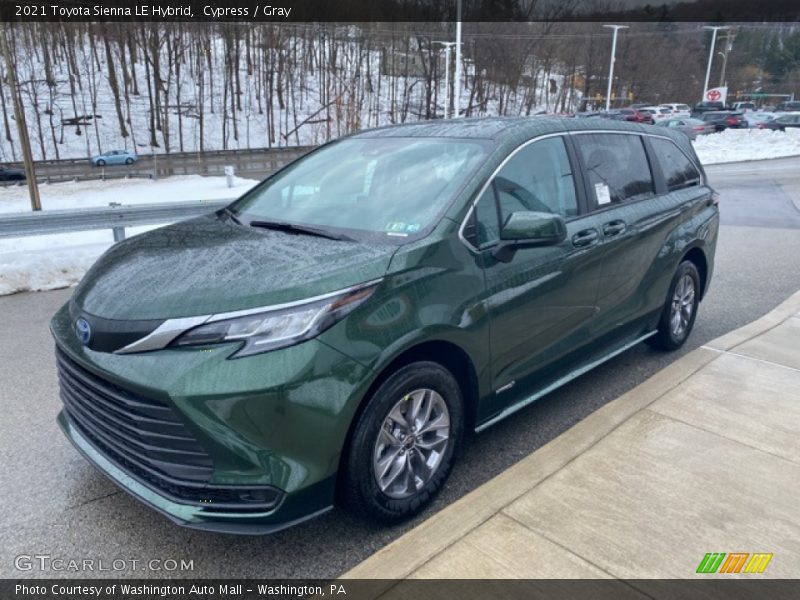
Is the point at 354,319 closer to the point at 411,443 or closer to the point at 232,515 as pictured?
the point at 411,443

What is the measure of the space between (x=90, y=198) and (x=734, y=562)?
71.6 feet

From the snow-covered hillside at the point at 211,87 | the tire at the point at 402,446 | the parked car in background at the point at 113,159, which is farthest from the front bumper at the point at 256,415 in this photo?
the snow-covered hillside at the point at 211,87

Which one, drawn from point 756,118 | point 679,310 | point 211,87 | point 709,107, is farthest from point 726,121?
point 679,310

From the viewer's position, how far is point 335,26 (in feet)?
203

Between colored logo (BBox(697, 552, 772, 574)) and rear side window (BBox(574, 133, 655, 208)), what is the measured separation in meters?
2.13

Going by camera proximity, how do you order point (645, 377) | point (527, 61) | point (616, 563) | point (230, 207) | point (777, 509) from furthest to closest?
point (527, 61)
point (645, 377)
point (230, 207)
point (777, 509)
point (616, 563)

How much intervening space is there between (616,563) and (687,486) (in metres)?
0.77

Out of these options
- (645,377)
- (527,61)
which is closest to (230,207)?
(645,377)

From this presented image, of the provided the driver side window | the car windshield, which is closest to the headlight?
the car windshield

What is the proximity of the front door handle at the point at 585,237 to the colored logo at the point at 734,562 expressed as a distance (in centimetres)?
176

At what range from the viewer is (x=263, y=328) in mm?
2350

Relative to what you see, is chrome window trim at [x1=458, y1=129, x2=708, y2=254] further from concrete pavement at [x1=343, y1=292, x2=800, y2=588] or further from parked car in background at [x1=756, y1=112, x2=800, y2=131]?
parked car in background at [x1=756, y1=112, x2=800, y2=131]

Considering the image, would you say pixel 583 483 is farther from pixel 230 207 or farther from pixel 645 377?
pixel 230 207

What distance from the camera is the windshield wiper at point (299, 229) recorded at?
9.71ft
